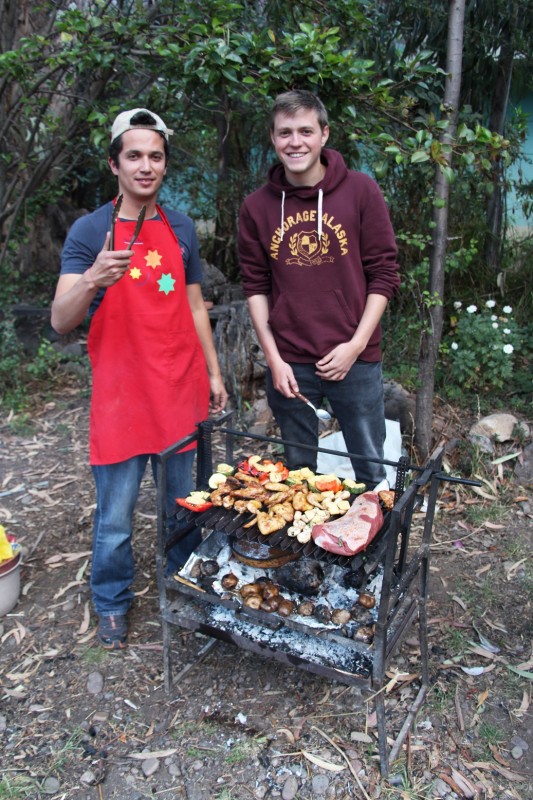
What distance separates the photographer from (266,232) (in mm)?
2812

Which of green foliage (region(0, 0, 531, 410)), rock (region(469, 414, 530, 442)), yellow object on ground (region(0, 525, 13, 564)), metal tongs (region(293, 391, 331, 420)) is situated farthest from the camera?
rock (region(469, 414, 530, 442))

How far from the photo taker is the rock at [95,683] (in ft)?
9.12

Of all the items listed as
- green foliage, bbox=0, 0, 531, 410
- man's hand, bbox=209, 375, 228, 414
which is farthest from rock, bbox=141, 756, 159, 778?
green foliage, bbox=0, 0, 531, 410

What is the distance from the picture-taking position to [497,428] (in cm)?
443

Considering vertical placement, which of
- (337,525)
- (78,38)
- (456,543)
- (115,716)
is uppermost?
(78,38)

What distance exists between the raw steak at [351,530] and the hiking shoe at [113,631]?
50.3 inches

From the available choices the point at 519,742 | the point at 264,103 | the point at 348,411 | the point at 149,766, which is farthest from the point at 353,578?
the point at 264,103

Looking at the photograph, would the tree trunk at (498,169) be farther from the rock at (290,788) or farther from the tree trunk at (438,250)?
the rock at (290,788)

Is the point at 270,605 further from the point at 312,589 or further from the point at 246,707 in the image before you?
the point at 246,707

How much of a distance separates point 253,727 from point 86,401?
12.7 feet

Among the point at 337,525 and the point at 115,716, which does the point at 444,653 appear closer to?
the point at 337,525

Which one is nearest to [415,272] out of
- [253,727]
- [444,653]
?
[444,653]

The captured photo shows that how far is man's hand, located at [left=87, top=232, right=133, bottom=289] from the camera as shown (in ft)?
7.27

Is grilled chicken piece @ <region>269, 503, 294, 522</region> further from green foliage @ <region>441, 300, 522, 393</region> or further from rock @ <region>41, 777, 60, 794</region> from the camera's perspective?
green foliage @ <region>441, 300, 522, 393</region>
